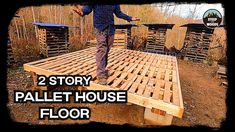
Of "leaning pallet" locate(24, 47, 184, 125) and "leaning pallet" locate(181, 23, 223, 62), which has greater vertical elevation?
"leaning pallet" locate(181, 23, 223, 62)

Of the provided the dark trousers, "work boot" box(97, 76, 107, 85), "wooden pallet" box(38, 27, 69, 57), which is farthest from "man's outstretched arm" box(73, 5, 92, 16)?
"wooden pallet" box(38, 27, 69, 57)

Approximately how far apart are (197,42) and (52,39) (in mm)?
11028

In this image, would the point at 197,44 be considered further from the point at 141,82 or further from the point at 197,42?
the point at 141,82

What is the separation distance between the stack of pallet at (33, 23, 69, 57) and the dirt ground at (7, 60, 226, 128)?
1843 mm

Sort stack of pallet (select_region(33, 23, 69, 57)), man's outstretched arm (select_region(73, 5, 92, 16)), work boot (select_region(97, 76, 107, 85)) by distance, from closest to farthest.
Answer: man's outstretched arm (select_region(73, 5, 92, 16)) → work boot (select_region(97, 76, 107, 85)) → stack of pallet (select_region(33, 23, 69, 57))

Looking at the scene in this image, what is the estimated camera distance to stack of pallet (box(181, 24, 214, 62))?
14000 millimetres

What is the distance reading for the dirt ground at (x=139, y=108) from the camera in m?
4.82

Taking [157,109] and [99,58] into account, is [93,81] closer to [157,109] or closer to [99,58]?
[99,58]

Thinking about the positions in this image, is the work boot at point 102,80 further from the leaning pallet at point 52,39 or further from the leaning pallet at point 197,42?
the leaning pallet at point 197,42

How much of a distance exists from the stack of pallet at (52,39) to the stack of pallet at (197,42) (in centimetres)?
957

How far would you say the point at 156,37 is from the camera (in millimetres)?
15031

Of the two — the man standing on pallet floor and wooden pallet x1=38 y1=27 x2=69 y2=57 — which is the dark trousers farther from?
wooden pallet x1=38 y1=27 x2=69 y2=57

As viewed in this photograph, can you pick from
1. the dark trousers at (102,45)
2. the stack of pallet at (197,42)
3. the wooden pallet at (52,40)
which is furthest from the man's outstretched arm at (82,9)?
the stack of pallet at (197,42)

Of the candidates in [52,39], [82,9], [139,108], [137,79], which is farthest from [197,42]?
[82,9]
